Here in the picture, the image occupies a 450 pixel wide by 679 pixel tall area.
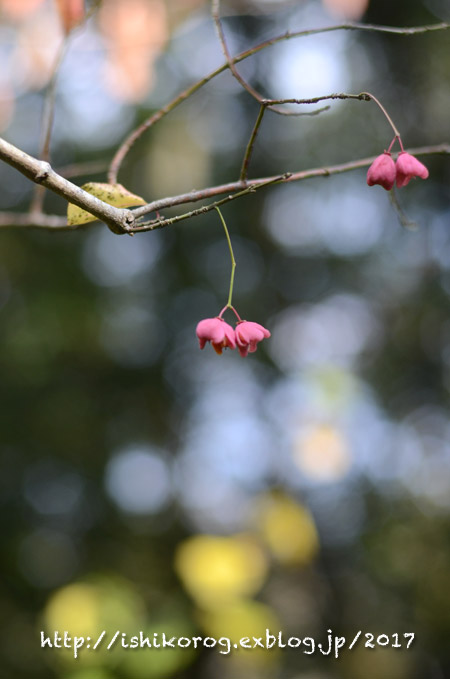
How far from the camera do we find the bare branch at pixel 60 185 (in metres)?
0.40

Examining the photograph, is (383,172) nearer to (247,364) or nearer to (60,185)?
(60,185)

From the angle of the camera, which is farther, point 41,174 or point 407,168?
point 407,168

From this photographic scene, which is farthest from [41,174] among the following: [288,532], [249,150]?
[288,532]

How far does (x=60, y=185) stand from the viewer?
0.41 meters

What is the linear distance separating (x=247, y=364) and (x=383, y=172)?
69.0 inches

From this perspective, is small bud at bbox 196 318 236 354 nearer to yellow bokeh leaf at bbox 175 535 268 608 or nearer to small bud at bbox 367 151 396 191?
small bud at bbox 367 151 396 191

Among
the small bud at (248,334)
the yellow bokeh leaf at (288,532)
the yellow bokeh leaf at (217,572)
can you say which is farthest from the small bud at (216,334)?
the yellow bokeh leaf at (288,532)

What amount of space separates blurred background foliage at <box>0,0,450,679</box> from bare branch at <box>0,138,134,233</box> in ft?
5.40

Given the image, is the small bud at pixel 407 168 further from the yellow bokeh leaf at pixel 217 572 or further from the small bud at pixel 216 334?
the yellow bokeh leaf at pixel 217 572

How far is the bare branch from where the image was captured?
40 cm

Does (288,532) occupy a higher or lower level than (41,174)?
higher

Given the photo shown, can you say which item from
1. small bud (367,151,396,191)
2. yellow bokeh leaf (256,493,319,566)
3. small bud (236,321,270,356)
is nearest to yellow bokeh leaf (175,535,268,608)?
yellow bokeh leaf (256,493,319,566)

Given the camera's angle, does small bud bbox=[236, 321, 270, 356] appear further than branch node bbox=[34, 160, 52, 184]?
Yes

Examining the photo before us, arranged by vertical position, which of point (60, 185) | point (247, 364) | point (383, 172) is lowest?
point (60, 185)
